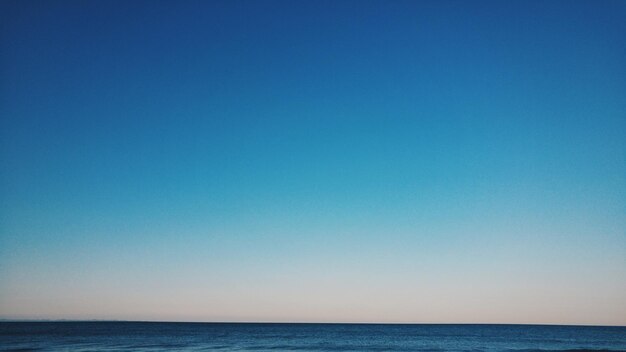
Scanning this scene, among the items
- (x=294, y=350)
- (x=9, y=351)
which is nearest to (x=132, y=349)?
(x=9, y=351)

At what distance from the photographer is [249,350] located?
4884cm

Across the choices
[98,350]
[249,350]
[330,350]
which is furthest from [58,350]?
[330,350]

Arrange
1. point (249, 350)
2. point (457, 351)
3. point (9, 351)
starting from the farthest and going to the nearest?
point (457, 351), point (249, 350), point (9, 351)

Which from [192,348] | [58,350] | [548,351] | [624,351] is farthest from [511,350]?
[58,350]

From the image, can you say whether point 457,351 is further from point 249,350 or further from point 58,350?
point 58,350

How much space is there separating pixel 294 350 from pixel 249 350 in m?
4.90

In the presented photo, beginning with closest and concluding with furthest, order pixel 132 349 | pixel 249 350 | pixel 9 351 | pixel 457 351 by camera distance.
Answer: pixel 9 351 < pixel 132 349 < pixel 249 350 < pixel 457 351

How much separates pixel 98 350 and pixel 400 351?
29.2 meters

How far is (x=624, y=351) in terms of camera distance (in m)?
50.7

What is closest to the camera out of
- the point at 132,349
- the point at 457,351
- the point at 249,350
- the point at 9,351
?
the point at 9,351

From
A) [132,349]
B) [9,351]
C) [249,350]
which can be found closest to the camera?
[9,351]

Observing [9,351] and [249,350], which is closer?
[9,351]

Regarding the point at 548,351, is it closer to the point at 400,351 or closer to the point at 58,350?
the point at 400,351

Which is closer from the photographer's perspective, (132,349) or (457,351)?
(132,349)
